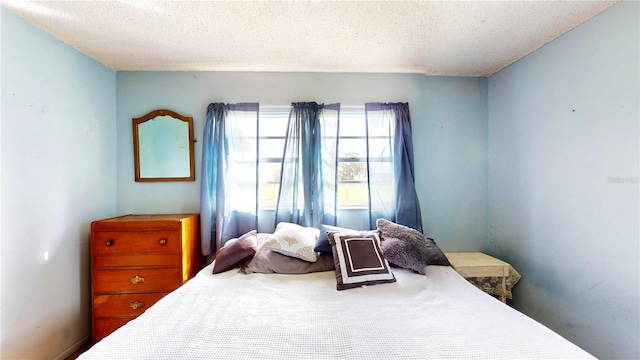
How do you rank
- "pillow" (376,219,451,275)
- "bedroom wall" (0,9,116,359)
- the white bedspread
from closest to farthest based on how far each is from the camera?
the white bedspread → "bedroom wall" (0,9,116,359) → "pillow" (376,219,451,275)

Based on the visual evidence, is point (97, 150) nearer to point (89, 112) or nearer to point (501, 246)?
point (89, 112)

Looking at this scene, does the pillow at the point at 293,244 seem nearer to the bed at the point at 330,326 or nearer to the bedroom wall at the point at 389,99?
the bed at the point at 330,326

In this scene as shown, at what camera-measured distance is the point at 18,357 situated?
1.64 metres

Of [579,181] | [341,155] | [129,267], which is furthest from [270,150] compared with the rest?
[579,181]

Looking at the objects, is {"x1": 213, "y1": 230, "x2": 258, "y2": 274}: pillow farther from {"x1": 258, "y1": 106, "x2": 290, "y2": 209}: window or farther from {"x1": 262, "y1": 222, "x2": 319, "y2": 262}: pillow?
{"x1": 258, "y1": 106, "x2": 290, "y2": 209}: window

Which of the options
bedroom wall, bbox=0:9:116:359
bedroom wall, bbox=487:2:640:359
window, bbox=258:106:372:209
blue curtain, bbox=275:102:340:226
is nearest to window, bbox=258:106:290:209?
window, bbox=258:106:372:209

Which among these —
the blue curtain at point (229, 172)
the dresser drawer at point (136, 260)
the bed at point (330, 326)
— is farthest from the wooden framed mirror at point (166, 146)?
the bed at point (330, 326)

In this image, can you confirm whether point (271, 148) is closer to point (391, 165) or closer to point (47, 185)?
point (391, 165)

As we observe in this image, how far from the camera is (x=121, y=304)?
6.61ft

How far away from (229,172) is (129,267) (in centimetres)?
110

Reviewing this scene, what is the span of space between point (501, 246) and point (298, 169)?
6.97 ft

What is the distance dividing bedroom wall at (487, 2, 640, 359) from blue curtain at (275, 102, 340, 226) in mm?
1654

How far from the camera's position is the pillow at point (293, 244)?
1.95 m

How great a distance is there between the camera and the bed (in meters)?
1.03
